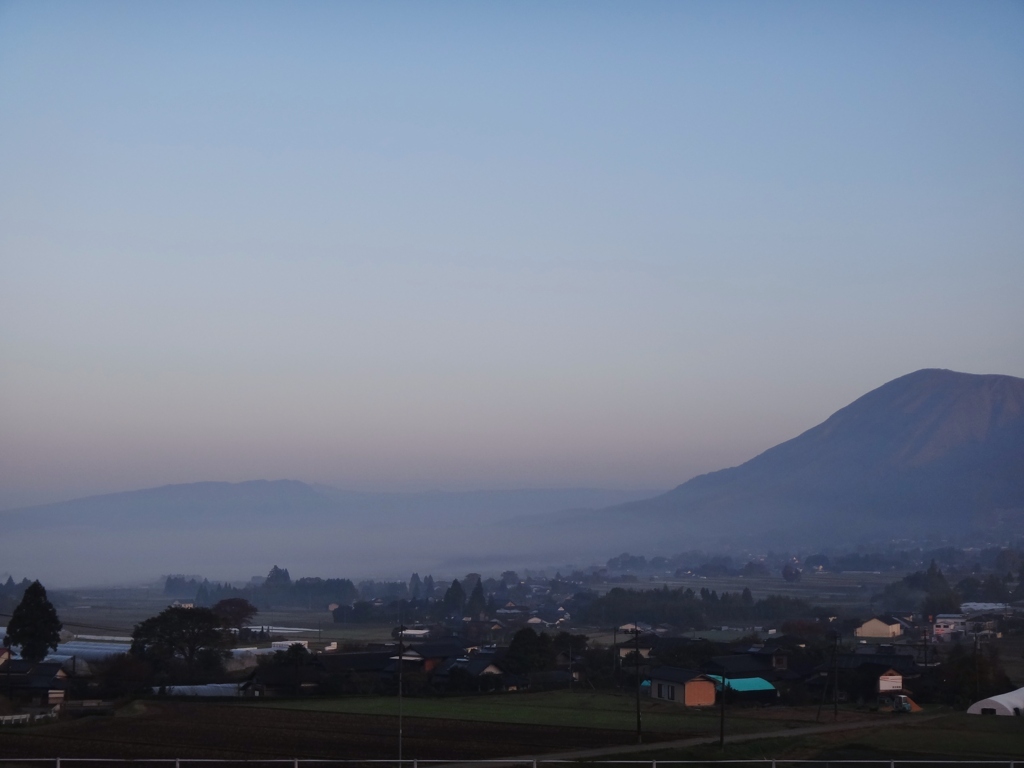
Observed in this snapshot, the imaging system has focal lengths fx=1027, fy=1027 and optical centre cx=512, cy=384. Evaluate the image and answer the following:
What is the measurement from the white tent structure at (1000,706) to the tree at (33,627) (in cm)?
3264

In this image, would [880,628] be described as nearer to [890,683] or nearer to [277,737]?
[890,683]

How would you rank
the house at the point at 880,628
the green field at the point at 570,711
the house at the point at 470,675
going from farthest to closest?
the house at the point at 880,628 → the house at the point at 470,675 → the green field at the point at 570,711

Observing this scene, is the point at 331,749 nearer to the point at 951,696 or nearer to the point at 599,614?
the point at 951,696

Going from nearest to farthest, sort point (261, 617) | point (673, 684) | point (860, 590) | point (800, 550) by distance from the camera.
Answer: point (673, 684) < point (261, 617) < point (860, 590) < point (800, 550)

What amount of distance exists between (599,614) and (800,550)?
133043 mm

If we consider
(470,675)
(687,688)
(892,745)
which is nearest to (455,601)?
(470,675)

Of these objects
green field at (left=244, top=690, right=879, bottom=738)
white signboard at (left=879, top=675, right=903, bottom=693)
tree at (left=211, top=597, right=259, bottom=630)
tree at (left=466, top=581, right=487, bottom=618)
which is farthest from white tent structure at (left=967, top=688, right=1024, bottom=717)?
tree at (left=466, top=581, right=487, bottom=618)

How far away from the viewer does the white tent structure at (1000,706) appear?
28.6m

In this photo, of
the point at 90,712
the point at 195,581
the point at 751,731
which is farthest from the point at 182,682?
the point at 195,581

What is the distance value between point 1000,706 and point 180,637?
28112 mm

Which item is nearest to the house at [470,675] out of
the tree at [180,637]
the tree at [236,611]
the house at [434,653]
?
the house at [434,653]

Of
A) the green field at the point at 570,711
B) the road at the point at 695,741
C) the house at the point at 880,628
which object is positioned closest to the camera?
the road at the point at 695,741

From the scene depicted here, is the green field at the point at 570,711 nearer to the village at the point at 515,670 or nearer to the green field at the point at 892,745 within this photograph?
the village at the point at 515,670

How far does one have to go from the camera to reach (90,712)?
90.9 ft
